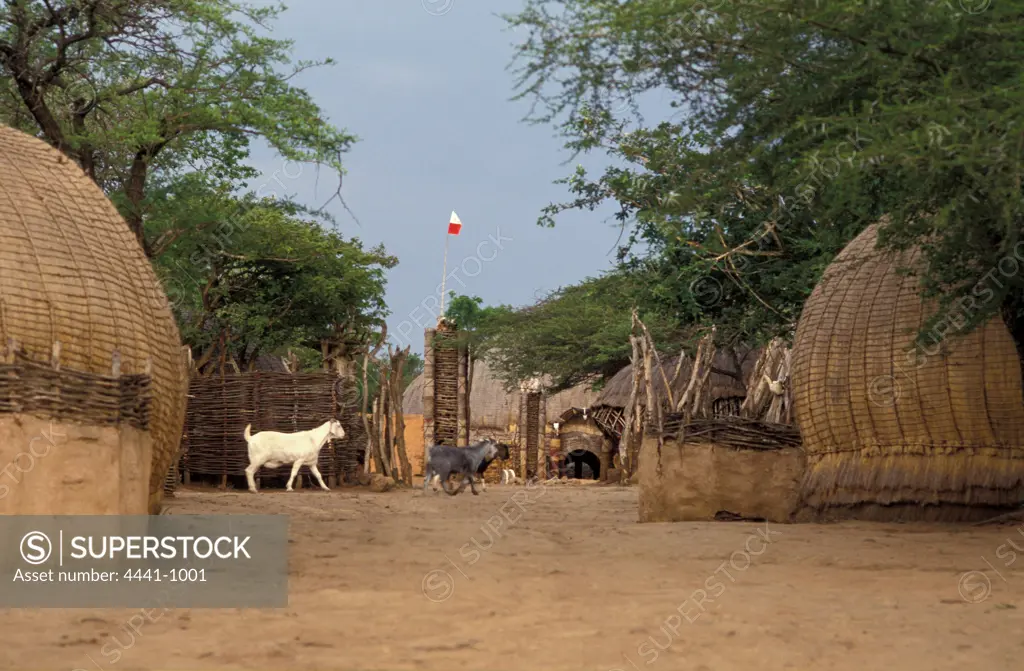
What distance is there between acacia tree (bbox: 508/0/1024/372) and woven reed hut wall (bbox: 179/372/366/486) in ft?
34.2

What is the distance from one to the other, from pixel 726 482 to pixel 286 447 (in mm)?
8560

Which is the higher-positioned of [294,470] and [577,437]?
[577,437]

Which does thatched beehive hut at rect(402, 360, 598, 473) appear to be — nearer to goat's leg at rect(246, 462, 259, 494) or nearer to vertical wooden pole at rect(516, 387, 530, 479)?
vertical wooden pole at rect(516, 387, 530, 479)

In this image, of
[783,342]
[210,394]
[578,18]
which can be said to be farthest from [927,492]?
[210,394]

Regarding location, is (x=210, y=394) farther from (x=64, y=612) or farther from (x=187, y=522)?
(x=64, y=612)

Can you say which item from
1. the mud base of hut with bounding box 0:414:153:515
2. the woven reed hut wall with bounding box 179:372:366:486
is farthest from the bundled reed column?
the mud base of hut with bounding box 0:414:153:515

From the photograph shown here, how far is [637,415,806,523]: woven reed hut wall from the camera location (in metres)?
11.6

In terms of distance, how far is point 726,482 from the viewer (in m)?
11.7

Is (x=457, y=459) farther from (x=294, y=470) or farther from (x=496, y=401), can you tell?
(x=496, y=401)

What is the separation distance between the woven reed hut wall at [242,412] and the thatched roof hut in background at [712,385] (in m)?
5.58

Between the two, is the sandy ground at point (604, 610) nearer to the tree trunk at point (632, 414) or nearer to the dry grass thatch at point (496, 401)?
the tree trunk at point (632, 414)

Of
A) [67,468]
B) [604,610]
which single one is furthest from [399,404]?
[604,610]

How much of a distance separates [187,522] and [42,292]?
9.10ft

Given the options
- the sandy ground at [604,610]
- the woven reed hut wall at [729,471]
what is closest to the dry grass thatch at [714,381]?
the woven reed hut wall at [729,471]
